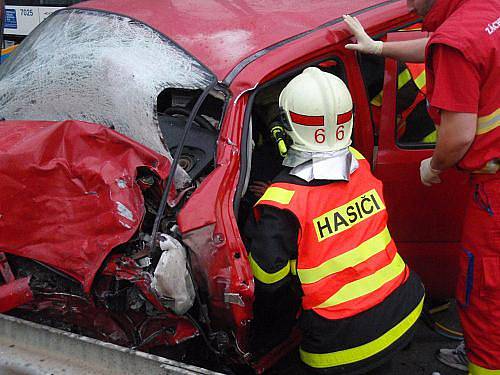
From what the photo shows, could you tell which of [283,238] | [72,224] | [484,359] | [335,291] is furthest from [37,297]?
[484,359]

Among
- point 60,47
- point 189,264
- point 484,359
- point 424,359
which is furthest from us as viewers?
point 424,359

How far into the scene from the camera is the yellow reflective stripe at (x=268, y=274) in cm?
211

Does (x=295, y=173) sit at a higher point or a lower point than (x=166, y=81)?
lower

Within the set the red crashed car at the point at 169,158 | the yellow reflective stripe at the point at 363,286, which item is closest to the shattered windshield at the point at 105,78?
the red crashed car at the point at 169,158

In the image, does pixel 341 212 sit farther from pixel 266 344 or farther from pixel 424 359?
pixel 424 359

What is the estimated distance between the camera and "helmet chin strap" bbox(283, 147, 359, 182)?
2152 millimetres

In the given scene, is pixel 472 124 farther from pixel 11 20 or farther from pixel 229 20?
pixel 11 20

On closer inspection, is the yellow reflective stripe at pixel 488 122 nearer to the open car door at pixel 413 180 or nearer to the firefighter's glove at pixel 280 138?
the open car door at pixel 413 180

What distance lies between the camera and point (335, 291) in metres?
2.12

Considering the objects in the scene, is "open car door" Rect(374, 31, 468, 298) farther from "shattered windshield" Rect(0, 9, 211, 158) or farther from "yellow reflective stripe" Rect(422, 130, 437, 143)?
"shattered windshield" Rect(0, 9, 211, 158)

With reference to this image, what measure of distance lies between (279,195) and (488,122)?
835 millimetres

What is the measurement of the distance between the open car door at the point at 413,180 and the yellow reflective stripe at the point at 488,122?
0.45 metres

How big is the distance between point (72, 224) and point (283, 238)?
2.41ft

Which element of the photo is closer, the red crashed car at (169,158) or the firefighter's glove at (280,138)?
the red crashed car at (169,158)
